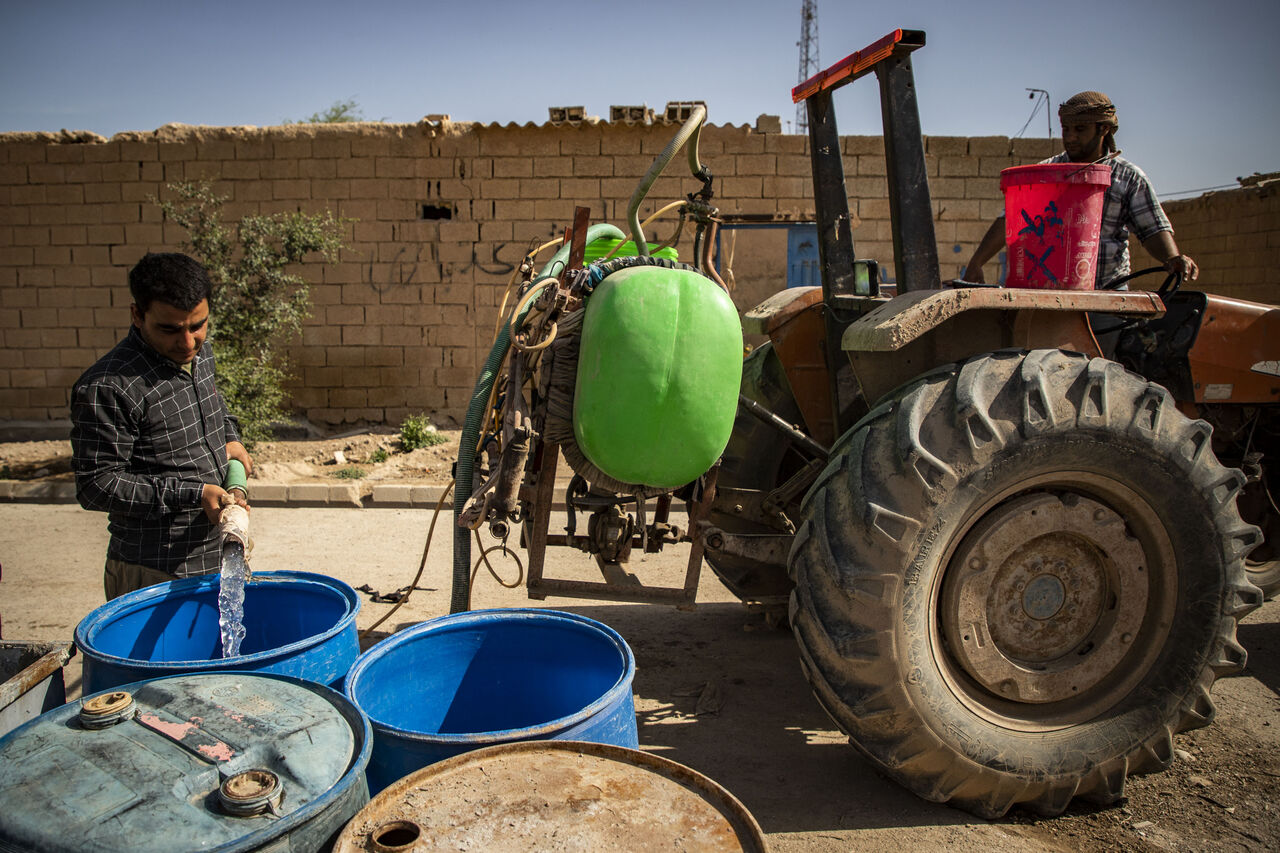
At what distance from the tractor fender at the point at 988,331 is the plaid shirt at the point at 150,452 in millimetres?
2200

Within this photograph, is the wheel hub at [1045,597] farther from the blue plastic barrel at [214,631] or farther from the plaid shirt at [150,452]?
the plaid shirt at [150,452]

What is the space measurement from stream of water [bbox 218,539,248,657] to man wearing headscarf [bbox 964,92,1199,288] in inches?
119

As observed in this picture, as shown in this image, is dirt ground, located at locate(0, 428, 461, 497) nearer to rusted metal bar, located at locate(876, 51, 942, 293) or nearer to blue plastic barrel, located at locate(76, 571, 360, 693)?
blue plastic barrel, located at locate(76, 571, 360, 693)

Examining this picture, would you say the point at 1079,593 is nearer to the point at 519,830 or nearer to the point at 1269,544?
the point at 1269,544

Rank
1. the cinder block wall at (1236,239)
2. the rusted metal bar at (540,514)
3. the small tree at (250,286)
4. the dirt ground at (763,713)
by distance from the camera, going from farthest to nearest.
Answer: the cinder block wall at (1236,239)
the small tree at (250,286)
the rusted metal bar at (540,514)
the dirt ground at (763,713)

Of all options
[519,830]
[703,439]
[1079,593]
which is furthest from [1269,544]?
[519,830]

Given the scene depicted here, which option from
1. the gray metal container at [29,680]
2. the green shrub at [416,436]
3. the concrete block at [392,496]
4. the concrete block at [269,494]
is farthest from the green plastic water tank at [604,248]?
the green shrub at [416,436]

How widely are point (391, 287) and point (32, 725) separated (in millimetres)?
8220

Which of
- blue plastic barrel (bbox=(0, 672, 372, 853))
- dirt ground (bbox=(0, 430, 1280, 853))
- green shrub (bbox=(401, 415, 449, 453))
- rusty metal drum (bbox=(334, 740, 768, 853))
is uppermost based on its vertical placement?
blue plastic barrel (bbox=(0, 672, 372, 853))

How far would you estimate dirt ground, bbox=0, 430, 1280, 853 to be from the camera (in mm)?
2422

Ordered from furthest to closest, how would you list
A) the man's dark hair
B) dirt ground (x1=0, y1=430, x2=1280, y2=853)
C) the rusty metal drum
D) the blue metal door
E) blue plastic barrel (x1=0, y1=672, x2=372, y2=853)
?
1. the blue metal door
2. the man's dark hair
3. dirt ground (x1=0, y1=430, x2=1280, y2=853)
4. the rusty metal drum
5. blue plastic barrel (x1=0, y1=672, x2=372, y2=853)

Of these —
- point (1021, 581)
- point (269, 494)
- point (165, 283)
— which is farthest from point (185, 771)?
point (269, 494)

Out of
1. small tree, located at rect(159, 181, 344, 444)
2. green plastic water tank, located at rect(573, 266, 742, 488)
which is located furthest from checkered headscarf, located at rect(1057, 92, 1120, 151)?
small tree, located at rect(159, 181, 344, 444)

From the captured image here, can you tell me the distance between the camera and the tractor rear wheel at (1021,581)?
2.29 metres
